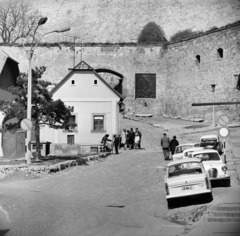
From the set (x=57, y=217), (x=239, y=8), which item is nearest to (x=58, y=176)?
(x=57, y=217)

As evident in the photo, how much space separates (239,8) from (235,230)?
50265mm

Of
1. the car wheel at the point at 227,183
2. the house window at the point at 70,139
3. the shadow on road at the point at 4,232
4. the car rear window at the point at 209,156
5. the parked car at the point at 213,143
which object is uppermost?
the house window at the point at 70,139

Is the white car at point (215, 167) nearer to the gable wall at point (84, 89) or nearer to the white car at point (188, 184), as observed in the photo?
the white car at point (188, 184)

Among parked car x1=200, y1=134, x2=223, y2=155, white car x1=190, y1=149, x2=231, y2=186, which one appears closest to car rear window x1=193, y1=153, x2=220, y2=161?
white car x1=190, y1=149, x2=231, y2=186

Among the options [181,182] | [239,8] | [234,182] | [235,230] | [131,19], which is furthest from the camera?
[131,19]

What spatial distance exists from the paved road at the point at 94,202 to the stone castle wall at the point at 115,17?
136 ft

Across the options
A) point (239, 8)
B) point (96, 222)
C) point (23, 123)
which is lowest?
point (96, 222)

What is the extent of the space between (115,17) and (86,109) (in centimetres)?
3492

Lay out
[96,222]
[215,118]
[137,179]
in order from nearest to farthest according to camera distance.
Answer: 1. [96,222]
2. [137,179]
3. [215,118]

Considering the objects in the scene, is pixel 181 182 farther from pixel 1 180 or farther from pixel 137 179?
pixel 1 180

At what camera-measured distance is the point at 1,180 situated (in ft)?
71.4

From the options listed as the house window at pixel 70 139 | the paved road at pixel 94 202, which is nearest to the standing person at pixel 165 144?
the paved road at pixel 94 202

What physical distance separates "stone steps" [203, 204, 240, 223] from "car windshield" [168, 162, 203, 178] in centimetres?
279

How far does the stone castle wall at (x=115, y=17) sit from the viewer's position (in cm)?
6644
